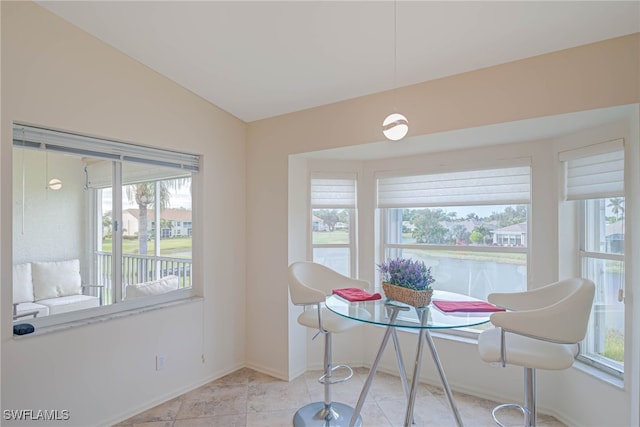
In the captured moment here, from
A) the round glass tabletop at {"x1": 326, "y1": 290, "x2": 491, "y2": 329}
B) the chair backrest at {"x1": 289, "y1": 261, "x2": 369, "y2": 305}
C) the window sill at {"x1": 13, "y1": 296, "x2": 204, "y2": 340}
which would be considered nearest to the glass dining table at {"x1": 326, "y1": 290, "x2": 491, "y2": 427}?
the round glass tabletop at {"x1": 326, "y1": 290, "x2": 491, "y2": 329}

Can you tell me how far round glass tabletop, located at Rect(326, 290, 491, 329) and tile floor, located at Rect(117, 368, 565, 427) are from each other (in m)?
0.95

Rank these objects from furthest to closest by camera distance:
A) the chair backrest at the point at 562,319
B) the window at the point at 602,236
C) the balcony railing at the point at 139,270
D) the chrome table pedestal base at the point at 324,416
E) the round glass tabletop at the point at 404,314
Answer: the balcony railing at the point at 139,270 < the chrome table pedestal base at the point at 324,416 < the window at the point at 602,236 < the round glass tabletop at the point at 404,314 < the chair backrest at the point at 562,319

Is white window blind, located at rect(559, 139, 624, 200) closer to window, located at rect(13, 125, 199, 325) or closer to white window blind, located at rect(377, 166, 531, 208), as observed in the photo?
white window blind, located at rect(377, 166, 531, 208)

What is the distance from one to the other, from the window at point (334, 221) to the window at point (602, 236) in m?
1.85

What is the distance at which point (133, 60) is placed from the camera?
2.67 m

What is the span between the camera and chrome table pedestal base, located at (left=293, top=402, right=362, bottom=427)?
252 centimetres

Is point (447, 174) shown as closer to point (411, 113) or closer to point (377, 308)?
point (411, 113)

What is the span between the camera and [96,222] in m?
2.67

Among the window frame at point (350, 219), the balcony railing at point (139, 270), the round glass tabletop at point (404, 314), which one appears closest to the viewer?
the round glass tabletop at point (404, 314)

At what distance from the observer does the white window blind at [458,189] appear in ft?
9.49

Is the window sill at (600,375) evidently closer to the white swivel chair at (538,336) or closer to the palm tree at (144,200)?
the white swivel chair at (538,336)

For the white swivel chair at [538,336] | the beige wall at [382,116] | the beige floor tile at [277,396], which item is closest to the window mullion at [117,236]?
the beige wall at [382,116]

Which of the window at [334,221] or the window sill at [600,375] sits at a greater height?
the window at [334,221]

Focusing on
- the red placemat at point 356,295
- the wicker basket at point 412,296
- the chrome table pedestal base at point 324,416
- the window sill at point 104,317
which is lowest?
the chrome table pedestal base at point 324,416
